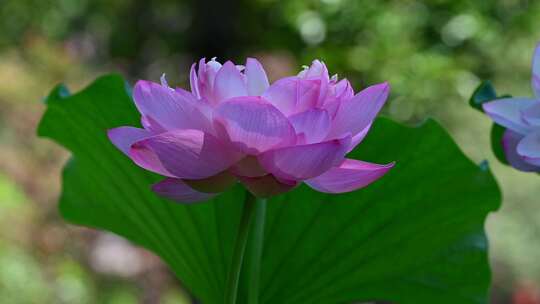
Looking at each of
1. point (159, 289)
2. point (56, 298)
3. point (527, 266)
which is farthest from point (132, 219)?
point (527, 266)

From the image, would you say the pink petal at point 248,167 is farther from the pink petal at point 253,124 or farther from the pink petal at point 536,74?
the pink petal at point 536,74

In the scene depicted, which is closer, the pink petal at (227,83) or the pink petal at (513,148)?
the pink petal at (227,83)

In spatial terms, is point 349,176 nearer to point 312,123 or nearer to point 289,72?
point 312,123

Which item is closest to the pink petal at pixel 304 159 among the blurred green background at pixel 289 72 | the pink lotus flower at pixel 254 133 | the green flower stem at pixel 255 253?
the pink lotus flower at pixel 254 133

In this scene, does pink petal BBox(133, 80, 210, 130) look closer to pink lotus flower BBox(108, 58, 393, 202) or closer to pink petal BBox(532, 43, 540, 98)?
pink lotus flower BBox(108, 58, 393, 202)

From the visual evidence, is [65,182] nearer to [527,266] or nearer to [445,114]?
[445,114]

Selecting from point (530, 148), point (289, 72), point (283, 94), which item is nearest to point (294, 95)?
point (283, 94)

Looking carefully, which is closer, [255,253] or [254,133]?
[254,133]

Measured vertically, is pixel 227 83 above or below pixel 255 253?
above
